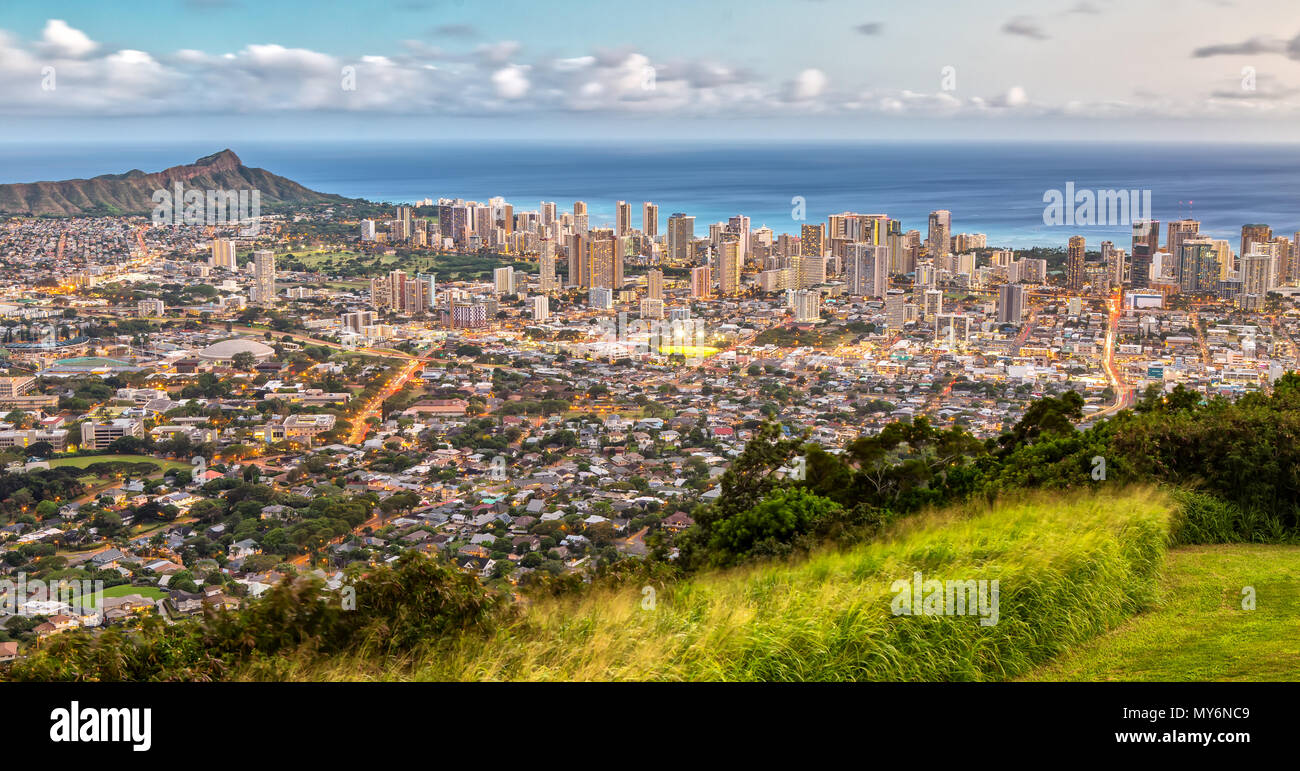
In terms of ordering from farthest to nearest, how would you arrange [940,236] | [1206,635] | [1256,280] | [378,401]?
[940,236], [1256,280], [378,401], [1206,635]

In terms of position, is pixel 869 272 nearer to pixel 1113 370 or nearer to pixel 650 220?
pixel 1113 370

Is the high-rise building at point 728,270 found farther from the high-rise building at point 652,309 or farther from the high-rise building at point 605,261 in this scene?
the high-rise building at point 605,261

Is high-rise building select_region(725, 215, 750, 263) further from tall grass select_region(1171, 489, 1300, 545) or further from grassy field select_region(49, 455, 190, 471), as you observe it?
tall grass select_region(1171, 489, 1300, 545)

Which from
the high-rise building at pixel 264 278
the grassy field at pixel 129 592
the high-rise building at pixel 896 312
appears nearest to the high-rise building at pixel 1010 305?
the high-rise building at pixel 896 312

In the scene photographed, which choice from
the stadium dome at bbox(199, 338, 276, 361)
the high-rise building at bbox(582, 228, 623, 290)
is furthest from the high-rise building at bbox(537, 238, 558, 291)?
the stadium dome at bbox(199, 338, 276, 361)

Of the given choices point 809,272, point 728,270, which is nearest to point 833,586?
point 728,270
